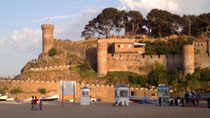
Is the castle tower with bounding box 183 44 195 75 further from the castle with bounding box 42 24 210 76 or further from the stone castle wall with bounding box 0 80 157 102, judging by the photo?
the stone castle wall with bounding box 0 80 157 102

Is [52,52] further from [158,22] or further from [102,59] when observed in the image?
[158,22]

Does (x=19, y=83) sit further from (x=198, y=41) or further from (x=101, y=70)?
(x=198, y=41)

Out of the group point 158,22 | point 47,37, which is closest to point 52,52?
point 47,37

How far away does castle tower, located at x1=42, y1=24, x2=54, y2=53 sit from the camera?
63.2 meters

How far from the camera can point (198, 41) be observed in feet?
199

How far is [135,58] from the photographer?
5453cm

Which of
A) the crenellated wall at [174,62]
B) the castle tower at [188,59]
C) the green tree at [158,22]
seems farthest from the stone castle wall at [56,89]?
the green tree at [158,22]

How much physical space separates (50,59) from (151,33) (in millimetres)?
18644

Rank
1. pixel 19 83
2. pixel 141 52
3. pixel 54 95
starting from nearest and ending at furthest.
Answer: pixel 54 95 < pixel 19 83 < pixel 141 52

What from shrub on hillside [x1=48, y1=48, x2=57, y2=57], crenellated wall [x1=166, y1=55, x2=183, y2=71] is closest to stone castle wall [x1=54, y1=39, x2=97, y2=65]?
shrub on hillside [x1=48, y1=48, x2=57, y2=57]

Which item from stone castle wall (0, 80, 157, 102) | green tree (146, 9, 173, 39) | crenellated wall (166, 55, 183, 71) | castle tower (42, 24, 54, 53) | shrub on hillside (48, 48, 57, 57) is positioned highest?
green tree (146, 9, 173, 39)

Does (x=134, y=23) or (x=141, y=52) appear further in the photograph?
(x=134, y=23)

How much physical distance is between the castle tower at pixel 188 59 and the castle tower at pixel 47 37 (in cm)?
2363

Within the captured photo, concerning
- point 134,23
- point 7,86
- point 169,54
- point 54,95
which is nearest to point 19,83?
point 7,86
